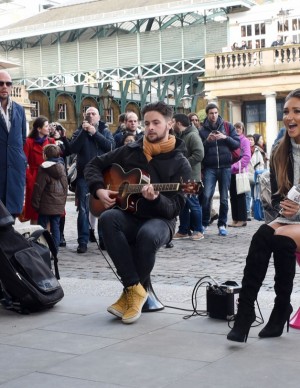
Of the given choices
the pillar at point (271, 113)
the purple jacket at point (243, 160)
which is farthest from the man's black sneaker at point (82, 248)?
the pillar at point (271, 113)

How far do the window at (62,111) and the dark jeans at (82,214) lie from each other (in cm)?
4348

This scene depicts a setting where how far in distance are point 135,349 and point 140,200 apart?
57.8 inches

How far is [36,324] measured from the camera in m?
5.89

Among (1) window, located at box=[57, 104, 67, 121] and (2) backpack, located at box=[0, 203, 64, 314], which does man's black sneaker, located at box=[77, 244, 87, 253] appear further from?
(1) window, located at box=[57, 104, 67, 121]

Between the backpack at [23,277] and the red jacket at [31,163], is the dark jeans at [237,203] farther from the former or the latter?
the backpack at [23,277]

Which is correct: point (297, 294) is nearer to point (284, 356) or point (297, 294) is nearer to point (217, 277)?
point (217, 277)

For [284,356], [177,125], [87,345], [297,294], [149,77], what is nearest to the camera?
[284,356]

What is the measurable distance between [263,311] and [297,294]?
0.85 metres

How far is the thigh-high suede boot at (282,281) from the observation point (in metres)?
5.14

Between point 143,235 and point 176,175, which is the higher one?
point 176,175

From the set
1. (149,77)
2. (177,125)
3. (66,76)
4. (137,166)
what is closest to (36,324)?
(137,166)

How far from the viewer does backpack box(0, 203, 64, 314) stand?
620cm

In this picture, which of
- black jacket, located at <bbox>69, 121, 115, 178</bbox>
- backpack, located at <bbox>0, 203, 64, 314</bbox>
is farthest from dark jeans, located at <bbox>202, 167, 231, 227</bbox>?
backpack, located at <bbox>0, 203, 64, 314</bbox>

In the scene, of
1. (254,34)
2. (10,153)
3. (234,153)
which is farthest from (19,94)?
(10,153)
